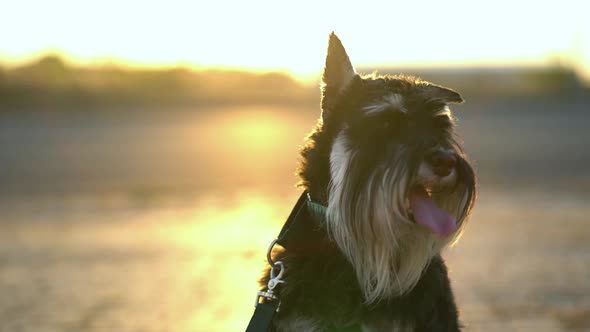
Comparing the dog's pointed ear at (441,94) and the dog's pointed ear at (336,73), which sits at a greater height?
the dog's pointed ear at (336,73)

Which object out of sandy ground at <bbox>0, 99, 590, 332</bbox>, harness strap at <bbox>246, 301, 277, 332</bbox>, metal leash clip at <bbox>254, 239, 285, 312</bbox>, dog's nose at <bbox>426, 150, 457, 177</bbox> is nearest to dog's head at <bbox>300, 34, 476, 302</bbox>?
dog's nose at <bbox>426, 150, 457, 177</bbox>


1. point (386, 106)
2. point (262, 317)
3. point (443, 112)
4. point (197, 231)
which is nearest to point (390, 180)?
point (386, 106)

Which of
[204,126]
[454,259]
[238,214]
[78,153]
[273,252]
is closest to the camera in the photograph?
[273,252]

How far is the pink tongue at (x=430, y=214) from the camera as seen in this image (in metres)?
4.30

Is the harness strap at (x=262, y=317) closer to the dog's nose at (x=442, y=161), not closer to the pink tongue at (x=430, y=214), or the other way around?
the pink tongue at (x=430, y=214)

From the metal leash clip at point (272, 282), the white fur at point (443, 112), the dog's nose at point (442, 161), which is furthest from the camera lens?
the white fur at point (443, 112)

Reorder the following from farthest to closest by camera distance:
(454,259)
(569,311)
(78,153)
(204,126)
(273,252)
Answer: (204,126)
(78,153)
(454,259)
(569,311)
(273,252)

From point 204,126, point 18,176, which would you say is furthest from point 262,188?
point 204,126

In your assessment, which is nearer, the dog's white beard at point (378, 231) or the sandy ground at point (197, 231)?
the dog's white beard at point (378, 231)

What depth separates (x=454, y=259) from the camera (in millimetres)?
11047

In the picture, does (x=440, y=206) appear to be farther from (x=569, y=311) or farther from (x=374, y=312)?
(x=569, y=311)

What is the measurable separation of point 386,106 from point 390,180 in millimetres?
397

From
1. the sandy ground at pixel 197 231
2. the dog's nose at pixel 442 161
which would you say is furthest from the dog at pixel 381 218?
the sandy ground at pixel 197 231

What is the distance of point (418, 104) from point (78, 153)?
22.1m
